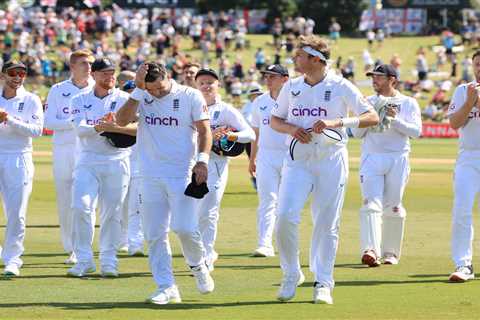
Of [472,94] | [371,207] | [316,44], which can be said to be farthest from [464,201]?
[316,44]

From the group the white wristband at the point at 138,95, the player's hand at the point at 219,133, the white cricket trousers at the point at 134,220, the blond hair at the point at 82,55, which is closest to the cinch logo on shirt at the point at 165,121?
the white wristband at the point at 138,95

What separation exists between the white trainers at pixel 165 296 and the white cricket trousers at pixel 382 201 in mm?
3608

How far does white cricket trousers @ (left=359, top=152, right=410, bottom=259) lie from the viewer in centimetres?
1359

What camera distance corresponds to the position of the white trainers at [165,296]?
1035 cm

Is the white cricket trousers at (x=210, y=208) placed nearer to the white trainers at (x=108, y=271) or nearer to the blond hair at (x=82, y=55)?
the white trainers at (x=108, y=271)

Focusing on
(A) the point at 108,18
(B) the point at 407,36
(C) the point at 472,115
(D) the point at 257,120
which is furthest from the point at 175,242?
(B) the point at 407,36

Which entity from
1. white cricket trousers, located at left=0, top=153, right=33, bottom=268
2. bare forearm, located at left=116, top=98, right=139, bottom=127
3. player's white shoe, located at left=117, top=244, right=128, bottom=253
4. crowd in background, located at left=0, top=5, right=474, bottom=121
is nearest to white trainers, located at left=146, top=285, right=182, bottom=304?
bare forearm, located at left=116, top=98, right=139, bottom=127

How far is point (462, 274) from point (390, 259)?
1822 millimetres

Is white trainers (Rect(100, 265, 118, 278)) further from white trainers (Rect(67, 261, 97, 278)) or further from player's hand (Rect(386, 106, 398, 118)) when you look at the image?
player's hand (Rect(386, 106, 398, 118))

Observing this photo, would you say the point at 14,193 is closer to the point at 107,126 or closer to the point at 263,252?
the point at 107,126

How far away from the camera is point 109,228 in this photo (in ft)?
40.8

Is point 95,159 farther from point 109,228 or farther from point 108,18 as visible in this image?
point 108,18

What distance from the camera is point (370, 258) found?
13281 millimetres

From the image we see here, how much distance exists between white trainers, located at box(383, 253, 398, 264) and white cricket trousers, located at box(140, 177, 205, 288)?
3.81 meters
